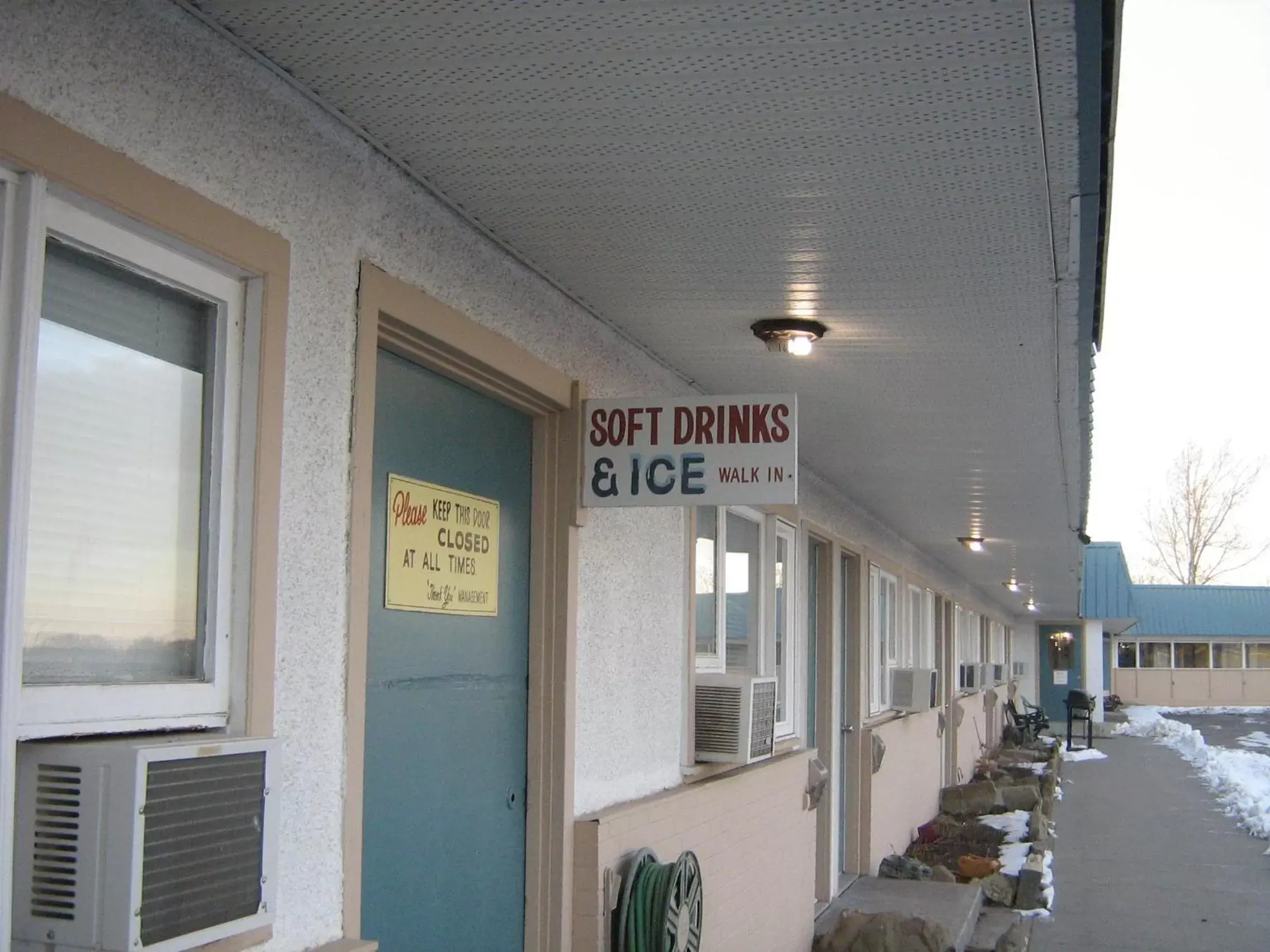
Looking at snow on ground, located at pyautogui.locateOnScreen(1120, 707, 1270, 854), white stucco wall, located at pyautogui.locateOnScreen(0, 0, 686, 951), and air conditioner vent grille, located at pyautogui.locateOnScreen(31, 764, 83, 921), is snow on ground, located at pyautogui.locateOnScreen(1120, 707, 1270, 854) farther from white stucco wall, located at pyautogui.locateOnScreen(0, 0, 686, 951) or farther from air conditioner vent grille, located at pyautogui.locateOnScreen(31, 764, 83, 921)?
air conditioner vent grille, located at pyautogui.locateOnScreen(31, 764, 83, 921)

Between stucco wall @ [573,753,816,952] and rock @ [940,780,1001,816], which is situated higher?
stucco wall @ [573,753,816,952]

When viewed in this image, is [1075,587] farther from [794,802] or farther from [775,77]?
[775,77]

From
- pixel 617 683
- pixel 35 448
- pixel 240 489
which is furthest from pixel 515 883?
pixel 35 448

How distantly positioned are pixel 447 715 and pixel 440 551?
1.63 ft

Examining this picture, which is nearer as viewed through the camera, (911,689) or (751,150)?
(751,150)

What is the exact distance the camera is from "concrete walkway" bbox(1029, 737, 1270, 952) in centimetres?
935

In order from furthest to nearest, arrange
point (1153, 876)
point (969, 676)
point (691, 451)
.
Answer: point (969, 676) < point (1153, 876) < point (691, 451)

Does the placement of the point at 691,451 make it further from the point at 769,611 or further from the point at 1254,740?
the point at 1254,740

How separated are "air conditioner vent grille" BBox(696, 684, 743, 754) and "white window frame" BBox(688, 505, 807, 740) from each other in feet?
0.53

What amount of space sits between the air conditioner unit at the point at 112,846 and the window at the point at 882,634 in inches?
383

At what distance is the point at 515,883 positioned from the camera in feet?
14.6

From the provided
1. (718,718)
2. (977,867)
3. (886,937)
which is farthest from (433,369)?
(977,867)

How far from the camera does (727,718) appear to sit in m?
6.07

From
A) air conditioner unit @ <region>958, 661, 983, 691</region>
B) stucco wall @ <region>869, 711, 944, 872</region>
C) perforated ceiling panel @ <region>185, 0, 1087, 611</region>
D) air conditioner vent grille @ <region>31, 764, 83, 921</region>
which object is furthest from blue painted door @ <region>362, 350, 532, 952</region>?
air conditioner unit @ <region>958, 661, 983, 691</region>
